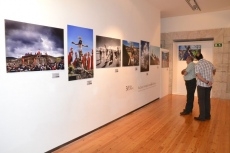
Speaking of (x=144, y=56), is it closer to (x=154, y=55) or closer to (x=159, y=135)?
(x=154, y=55)

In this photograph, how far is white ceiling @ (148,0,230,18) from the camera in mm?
6602

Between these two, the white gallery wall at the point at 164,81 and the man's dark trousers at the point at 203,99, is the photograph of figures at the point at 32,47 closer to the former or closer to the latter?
the man's dark trousers at the point at 203,99

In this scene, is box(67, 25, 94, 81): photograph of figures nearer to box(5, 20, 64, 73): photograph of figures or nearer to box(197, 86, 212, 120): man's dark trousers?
box(5, 20, 64, 73): photograph of figures

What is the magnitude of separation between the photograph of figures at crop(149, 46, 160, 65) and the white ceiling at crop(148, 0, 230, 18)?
1.53m

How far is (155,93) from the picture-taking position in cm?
759

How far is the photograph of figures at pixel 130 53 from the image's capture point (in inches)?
208

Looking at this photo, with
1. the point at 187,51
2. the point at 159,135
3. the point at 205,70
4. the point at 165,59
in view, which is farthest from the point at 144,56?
Result: the point at 187,51

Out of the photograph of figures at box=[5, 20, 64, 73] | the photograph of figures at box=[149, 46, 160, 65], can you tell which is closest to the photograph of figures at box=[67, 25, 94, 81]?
the photograph of figures at box=[5, 20, 64, 73]

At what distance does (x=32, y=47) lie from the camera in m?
2.89

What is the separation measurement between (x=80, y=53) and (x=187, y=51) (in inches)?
254

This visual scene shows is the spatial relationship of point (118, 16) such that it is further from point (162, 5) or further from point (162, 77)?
point (162, 77)

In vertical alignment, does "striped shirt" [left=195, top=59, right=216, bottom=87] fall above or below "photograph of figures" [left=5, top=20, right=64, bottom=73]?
below

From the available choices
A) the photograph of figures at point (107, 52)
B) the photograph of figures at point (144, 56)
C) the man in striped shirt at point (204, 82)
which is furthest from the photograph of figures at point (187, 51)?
the photograph of figures at point (107, 52)

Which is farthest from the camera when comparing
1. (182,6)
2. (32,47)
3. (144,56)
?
(182,6)
